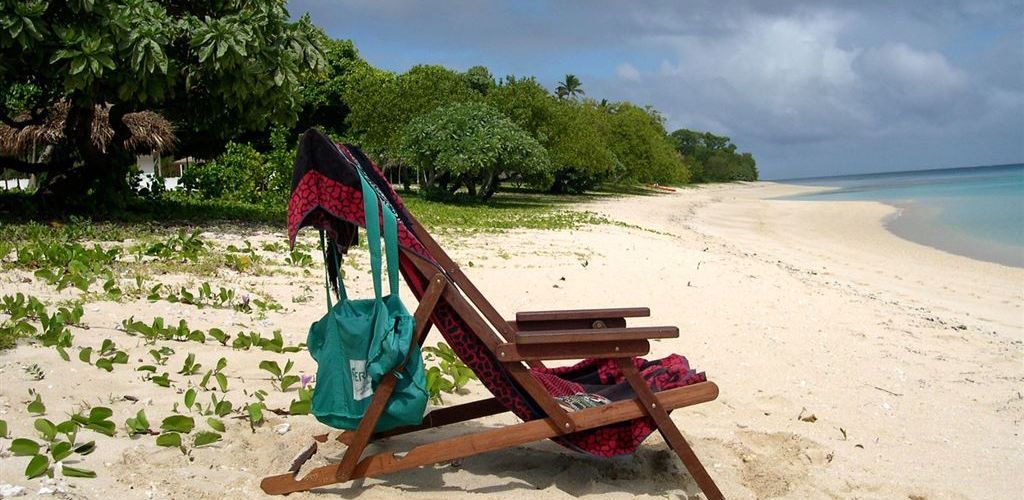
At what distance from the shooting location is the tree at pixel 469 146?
23906 mm

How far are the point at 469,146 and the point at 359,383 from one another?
68.5 ft

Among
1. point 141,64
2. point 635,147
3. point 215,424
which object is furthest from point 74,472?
point 635,147

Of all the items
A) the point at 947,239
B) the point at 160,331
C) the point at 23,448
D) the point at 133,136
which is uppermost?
the point at 133,136

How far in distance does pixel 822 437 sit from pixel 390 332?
2.70 meters

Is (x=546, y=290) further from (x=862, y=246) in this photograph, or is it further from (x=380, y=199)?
(x=862, y=246)

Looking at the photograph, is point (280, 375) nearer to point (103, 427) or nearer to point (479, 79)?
point (103, 427)

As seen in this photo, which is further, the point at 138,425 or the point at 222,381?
the point at 222,381

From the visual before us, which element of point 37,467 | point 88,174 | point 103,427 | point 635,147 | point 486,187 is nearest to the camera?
point 37,467

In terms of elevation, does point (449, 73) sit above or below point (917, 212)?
above

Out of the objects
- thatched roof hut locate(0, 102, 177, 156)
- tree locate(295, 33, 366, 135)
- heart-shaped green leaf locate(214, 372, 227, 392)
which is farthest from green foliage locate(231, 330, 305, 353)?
tree locate(295, 33, 366, 135)

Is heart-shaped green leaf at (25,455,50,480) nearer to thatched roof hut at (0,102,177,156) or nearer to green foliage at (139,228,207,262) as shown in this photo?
green foliage at (139,228,207,262)

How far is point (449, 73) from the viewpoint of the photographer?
32.0m

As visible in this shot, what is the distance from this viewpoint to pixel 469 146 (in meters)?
24.0

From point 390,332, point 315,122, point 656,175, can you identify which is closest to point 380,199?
point 390,332
